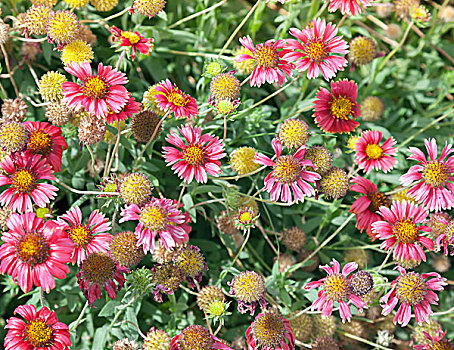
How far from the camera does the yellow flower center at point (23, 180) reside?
82.7 inches

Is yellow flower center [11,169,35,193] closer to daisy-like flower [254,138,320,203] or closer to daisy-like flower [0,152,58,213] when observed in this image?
daisy-like flower [0,152,58,213]

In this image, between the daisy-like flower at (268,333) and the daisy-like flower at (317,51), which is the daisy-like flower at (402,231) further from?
the daisy-like flower at (317,51)

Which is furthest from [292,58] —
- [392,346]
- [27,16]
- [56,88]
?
[392,346]

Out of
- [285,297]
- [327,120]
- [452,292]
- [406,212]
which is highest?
[327,120]

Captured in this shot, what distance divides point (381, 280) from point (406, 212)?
0.36 metres

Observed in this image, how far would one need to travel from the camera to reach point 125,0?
9.78ft

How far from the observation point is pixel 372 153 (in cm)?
244

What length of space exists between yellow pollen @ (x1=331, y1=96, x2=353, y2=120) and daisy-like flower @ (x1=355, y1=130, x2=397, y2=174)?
0.57 ft

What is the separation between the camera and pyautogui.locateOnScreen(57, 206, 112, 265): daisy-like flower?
2127 millimetres

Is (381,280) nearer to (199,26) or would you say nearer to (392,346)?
(392,346)

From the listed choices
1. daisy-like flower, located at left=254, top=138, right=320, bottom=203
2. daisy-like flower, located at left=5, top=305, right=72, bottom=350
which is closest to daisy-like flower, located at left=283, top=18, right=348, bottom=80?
daisy-like flower, located at left=254, top=138, right=320, bottom=203

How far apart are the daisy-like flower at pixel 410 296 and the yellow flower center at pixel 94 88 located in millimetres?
1586

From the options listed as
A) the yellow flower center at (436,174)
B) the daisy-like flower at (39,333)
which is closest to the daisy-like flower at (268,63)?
the yellow flower center at (436,174)

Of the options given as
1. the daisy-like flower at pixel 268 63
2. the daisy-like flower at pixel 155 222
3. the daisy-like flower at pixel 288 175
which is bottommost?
the daisy-like flower at pixel 155 222
